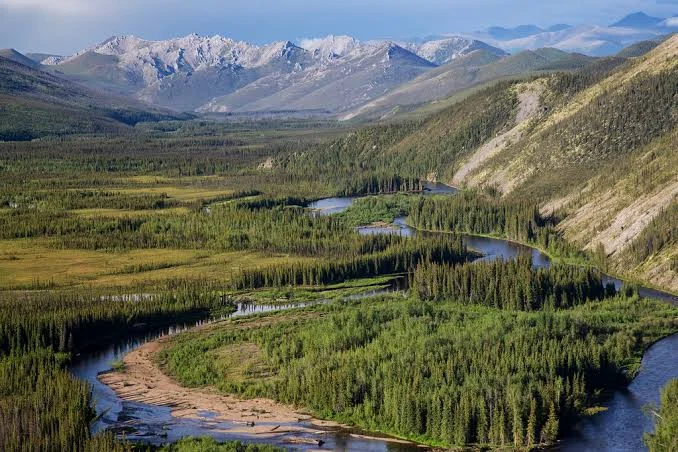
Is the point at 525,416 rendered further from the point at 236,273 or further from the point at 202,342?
the point at 236,273

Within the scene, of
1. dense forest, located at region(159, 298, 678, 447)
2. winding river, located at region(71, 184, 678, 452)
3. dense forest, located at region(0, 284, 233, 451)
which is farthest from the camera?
dense forest, located at region(159, 298, 678, 447)

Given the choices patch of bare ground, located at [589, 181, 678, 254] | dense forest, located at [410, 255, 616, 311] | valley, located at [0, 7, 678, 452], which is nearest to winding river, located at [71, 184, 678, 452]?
valley, located at [0, 7, 678, 452]

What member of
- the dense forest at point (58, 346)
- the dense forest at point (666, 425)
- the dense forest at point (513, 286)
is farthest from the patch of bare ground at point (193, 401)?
the dense forest at point (513, 286)

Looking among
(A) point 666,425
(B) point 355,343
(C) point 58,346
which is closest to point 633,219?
(B) point 355,343

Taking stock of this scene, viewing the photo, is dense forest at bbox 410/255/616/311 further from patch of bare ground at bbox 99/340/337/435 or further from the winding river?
patch of bare ground at bbox 99/340/337/435

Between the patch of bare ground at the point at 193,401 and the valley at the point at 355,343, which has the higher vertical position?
the valley at the point at 355,343

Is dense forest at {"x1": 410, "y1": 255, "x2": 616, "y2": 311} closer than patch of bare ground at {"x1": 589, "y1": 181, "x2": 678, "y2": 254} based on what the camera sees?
Yes

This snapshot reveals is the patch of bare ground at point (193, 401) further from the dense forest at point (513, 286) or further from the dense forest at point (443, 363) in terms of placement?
the dense forest at point (513, 286)

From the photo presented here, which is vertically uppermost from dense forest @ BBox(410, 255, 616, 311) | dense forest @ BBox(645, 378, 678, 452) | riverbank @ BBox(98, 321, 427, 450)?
dense forest @ BBox(410, 255, 616, 311)

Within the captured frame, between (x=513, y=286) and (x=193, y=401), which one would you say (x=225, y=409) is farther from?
(x=513, y=286)

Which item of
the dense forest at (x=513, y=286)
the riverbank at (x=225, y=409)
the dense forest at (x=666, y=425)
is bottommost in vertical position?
the riverbank at (x=225, y=409)

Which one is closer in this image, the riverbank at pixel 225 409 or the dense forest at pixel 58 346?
the dense forest at pixel 58 346
